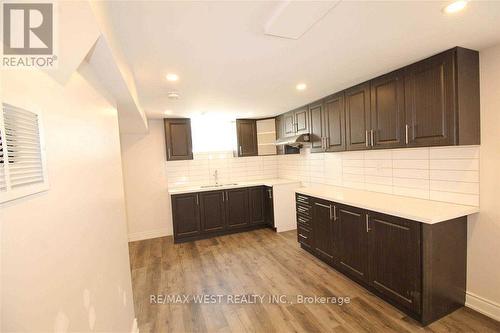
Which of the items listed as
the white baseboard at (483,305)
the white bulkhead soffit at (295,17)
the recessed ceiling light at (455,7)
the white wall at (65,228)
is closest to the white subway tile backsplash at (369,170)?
the white baseboard at (483,305)

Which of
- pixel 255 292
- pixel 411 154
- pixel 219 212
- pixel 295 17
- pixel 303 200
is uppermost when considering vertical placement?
pixel 295 17

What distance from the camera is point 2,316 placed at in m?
0.50

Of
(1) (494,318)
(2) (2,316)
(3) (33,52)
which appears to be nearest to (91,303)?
(2) (2,316)

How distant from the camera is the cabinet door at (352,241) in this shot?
7.90 feet

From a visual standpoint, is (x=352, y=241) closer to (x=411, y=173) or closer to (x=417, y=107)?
(x=411, y=173)

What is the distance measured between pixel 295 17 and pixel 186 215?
3607 millimetres

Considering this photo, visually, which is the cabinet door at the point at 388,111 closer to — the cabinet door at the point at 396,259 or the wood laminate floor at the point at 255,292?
the cabinet door at the point at 396,259

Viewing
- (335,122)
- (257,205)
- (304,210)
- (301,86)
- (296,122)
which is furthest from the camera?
(257,205)

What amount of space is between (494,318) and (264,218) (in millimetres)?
3268

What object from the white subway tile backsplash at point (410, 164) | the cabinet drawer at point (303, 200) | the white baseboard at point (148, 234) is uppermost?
the white subway tile backsplash at point (410, 164)

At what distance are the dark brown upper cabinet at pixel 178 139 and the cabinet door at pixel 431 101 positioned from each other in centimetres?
358

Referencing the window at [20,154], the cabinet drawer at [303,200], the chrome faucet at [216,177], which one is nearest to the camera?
the window at [20,154]

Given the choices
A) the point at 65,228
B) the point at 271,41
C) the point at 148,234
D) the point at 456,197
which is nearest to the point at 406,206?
the point at 456,197

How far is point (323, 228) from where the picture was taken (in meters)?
3.00
